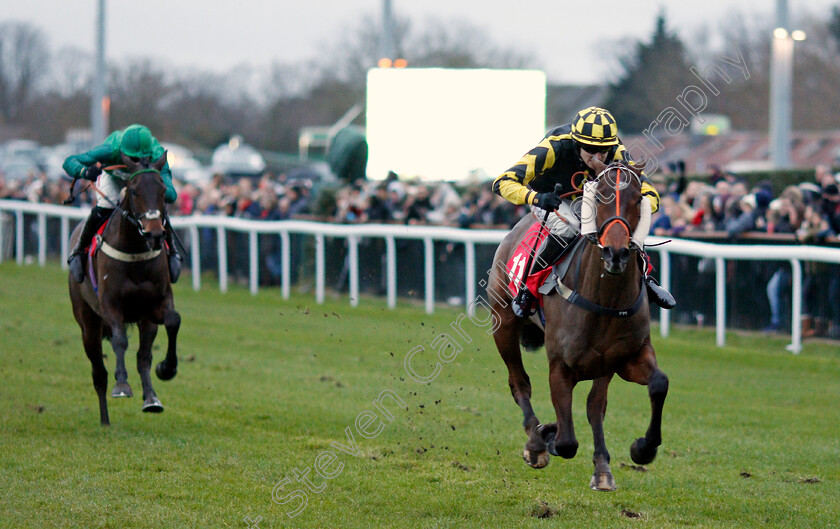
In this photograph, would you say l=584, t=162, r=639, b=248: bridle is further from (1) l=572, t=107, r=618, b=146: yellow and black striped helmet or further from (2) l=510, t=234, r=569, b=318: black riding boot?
(2) l=510, t=234, r=569, b=318: black riding boot

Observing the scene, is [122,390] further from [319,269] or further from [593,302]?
[319,269]

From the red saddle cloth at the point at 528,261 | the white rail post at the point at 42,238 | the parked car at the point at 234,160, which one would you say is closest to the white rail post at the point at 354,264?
the red saddle cloth at the point at 528,261

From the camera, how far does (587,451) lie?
6199mm

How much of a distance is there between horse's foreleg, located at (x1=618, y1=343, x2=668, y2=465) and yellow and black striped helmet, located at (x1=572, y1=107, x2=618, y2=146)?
1000 mm

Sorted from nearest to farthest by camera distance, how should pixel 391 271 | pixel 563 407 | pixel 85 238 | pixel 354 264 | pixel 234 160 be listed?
pixel 563 407, pixel 85 238, pixel 391 271, pixel 354 264, pixel 234 160

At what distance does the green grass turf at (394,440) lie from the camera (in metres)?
4.91

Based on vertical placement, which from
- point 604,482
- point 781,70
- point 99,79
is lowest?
point 604,482

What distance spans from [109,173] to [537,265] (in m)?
3.18

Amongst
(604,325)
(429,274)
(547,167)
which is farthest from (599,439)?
(429,274)

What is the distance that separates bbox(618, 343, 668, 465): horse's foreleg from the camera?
15.4ft

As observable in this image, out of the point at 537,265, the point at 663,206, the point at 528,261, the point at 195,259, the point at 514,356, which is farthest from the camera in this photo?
the point at 195,259

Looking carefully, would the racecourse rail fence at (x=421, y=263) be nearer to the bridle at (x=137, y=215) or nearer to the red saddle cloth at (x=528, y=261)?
the red saddle cloth at (x=528, y=261)

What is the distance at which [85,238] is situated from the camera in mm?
7082

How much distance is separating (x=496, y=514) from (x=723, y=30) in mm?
38402
